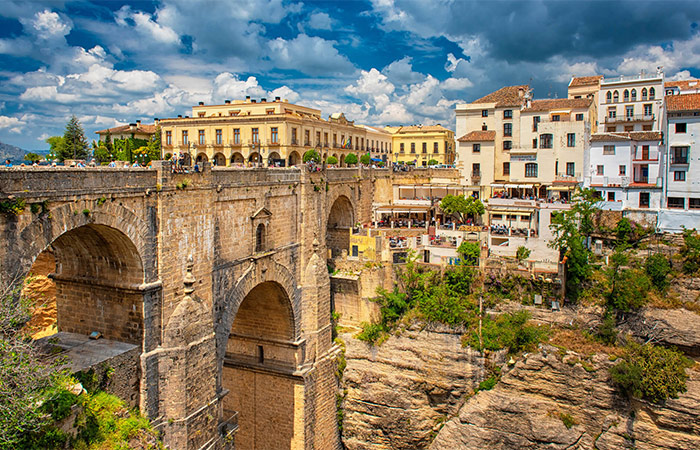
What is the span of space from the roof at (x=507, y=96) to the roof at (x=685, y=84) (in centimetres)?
1181

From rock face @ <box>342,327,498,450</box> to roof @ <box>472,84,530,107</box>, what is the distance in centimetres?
1791

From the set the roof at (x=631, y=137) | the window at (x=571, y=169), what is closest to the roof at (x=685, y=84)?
the roof at (x=631, y=137)

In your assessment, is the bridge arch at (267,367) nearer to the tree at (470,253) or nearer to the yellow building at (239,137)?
the tree at (470,253)

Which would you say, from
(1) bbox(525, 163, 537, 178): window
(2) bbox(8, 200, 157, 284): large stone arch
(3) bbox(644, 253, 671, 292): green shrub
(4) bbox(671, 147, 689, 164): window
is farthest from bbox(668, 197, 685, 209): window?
(2) bbox(8, 200, 157, 284): large stone arch

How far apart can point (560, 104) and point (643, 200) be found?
8178 millimetres

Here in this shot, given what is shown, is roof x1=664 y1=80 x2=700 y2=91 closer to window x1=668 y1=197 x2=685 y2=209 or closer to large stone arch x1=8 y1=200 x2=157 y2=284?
window x1=668 y1=197 x2=685 y2=209

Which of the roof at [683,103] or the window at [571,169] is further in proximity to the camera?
the window at [571,169]

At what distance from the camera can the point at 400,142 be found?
2409 inches

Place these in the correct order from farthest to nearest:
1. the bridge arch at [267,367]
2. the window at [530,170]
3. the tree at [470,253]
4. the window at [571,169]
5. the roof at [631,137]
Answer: the window at [530,170] < the window at [571,169] < the roof at [631,137] < the tree at [470,253] < the bridge arch at [267,367]

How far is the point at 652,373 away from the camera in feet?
66.0

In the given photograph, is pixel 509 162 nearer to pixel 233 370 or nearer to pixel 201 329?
A: pixel 233 370

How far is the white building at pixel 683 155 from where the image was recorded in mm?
27312

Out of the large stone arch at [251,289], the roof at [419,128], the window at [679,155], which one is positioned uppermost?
the roof at [419,128]

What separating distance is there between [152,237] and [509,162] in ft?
85.0
